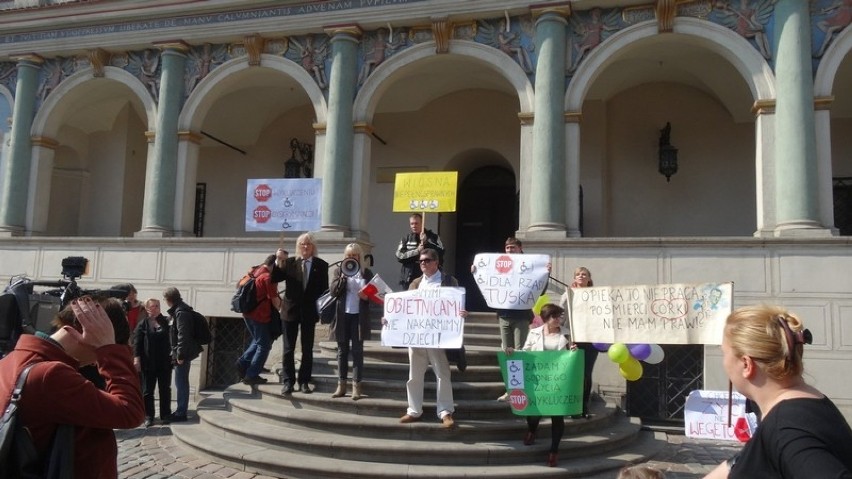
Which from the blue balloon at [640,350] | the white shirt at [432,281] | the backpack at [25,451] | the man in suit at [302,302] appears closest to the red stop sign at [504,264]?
the white shirt at [432,281]

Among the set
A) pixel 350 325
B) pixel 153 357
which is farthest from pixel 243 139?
pixel 350 325

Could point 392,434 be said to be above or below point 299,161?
below

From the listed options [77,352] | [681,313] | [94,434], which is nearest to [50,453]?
[94,434]

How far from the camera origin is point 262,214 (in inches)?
479

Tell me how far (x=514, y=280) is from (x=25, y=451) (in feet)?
20.7

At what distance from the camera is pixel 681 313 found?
6961 millimetres

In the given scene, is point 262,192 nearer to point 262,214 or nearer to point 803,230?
point 262,214

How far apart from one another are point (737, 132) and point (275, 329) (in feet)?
34.4

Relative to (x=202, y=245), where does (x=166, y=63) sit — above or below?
above

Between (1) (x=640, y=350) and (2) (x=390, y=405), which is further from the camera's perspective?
(2) (x=390, y=405)

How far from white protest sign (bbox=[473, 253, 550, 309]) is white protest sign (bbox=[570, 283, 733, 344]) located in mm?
563

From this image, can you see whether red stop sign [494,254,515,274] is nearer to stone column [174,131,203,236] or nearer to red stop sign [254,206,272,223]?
red stop sign [254,206,272,223]

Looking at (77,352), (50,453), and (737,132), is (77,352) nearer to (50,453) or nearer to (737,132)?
(50,453)

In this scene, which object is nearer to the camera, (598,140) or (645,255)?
(645,255)
